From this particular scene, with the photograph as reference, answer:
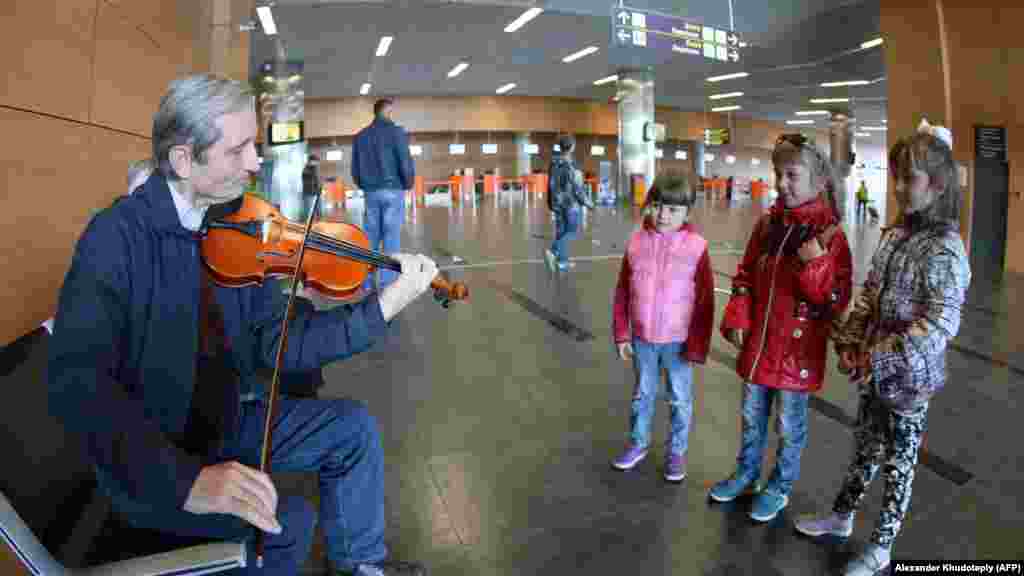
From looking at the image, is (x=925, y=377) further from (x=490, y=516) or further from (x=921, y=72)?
(x=921, y=72)

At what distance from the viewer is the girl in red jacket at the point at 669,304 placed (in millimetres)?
2527

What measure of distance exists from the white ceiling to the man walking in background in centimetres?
568

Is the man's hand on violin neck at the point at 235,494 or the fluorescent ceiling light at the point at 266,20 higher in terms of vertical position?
the fluorescent ceiling light at the point at 266,20

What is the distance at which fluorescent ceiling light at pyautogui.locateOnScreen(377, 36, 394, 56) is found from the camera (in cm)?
1432

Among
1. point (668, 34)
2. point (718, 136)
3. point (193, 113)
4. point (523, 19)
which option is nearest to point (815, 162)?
point (193, 113)

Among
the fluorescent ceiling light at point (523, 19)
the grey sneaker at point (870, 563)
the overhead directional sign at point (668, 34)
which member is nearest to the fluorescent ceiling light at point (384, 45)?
the fluorescent ceiling light at point (523, 19)

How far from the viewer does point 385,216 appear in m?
6.30

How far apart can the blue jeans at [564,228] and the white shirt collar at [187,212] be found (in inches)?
254

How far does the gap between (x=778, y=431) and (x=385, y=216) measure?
4.66m

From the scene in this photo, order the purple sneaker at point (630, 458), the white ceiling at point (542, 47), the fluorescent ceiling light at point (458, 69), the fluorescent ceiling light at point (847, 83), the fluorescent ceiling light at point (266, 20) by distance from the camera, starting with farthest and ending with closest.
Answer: the fluorescent ceiling light at point (847, 83) → the fluorescent ceiling light at point (458, 69) → the white ceiling at point (542, 47) → the fluorescent ceiling light at point (266, 20) → the purple sneaker at point (630, 458)

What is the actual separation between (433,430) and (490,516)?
2.85 feet

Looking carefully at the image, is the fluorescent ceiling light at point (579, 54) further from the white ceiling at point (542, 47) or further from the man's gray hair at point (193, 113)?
the man's gray hair at point (193, 113)

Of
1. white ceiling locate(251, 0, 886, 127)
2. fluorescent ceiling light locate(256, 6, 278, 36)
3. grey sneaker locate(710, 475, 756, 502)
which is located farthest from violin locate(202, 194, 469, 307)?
fluorescent ceiling light locate(256, 6, 278, 36)

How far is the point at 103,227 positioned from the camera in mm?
1268
